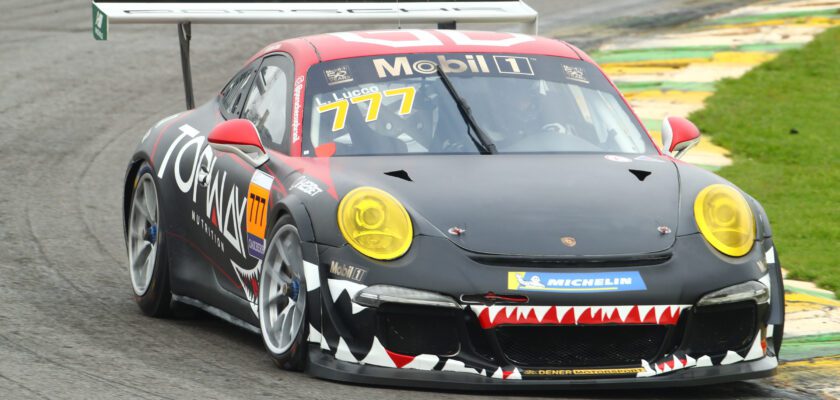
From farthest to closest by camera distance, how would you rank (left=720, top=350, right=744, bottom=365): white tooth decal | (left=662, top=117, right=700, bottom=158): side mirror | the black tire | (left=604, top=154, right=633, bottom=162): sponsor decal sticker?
the black tire < (left=662, top=117, right=700, bottom=158): side mirror < (left=604, top=154, right=633, bottom=162): sponsor decal sticker < (left=720, top=350, right=744, bottom=365): white tooth decal

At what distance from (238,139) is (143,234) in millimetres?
1602

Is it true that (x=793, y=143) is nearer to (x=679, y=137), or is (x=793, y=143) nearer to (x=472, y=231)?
(x=679, y=137)

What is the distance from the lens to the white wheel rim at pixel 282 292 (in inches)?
236

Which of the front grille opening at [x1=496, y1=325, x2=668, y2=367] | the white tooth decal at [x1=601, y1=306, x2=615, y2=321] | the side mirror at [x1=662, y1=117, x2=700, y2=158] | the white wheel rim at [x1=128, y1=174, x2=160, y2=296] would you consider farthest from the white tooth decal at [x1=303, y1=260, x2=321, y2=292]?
the white wheel rim at [x1=128, y1=174, x2=160, y2=296]

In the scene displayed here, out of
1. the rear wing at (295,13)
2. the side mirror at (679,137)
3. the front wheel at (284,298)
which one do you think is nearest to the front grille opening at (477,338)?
the front wheel at (284,298)

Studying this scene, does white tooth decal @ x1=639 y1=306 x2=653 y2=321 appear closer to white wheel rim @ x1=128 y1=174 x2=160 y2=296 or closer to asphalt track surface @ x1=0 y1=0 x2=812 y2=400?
asphalt track surface @ x1=0 y1=0 x2=812 y2=400

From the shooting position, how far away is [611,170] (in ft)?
20.9

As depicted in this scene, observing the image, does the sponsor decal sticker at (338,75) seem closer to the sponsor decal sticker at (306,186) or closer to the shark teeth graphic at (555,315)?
the sponsor decal sticker at (306,186)

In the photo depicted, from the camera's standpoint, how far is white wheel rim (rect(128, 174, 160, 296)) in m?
7.83

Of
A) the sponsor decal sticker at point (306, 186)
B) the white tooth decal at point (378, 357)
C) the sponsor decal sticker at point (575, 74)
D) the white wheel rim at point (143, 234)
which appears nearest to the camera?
the white tooth decal at point (378, 357)

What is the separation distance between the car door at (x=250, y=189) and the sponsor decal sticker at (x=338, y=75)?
21 cm

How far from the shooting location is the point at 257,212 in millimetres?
6543

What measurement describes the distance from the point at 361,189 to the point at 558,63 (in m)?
1.69

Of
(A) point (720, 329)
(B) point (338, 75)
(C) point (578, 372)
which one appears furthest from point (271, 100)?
(A) point (720, 329)
